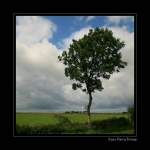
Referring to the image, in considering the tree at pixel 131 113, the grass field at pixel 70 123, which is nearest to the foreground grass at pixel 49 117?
the grass field at pixel 70 123

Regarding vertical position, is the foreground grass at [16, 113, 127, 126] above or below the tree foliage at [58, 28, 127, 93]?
below

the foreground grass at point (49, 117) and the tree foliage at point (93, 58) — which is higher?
the tree foliage at point (93, 58)

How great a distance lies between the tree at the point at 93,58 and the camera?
25.5 metres

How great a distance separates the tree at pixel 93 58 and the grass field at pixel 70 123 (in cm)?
84

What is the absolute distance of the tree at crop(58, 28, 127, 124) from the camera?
83.6ft

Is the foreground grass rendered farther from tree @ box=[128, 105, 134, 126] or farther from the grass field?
tree @ box=[128, 105, 134, 126]

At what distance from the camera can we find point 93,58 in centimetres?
2636

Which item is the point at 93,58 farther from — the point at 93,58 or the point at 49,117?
the point at 49,117

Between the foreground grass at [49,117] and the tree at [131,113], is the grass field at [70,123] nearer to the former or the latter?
the foreground grass at [49,117]

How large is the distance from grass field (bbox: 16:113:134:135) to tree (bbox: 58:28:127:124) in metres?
0.84

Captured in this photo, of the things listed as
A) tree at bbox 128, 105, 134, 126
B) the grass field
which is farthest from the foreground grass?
tree at bbox 128, 105, 134, 126

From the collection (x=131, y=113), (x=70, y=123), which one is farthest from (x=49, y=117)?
(x=131, y=113)
